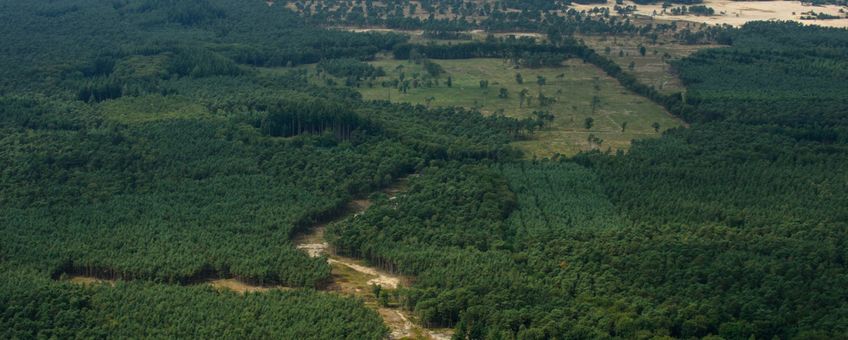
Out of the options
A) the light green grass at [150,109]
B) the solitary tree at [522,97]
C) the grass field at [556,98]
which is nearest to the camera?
the light green grass at [150,109]

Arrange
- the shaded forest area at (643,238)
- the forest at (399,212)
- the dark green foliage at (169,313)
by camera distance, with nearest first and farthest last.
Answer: the dark green foliage at (169,313)
the shaded forest area at (643,238)
the forest at (399,212)

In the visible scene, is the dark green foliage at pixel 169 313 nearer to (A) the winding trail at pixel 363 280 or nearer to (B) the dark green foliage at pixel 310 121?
(A) the winding trail at pixel 363 280

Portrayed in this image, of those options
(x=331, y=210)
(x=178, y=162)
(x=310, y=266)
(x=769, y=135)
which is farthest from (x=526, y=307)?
(x=769, y=135)

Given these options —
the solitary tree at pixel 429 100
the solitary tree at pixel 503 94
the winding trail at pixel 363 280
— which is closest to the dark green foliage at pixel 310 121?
the winding trail at pixel 363 280

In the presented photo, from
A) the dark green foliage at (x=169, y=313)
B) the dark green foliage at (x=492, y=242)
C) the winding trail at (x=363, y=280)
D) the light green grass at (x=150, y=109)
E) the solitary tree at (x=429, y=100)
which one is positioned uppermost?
the light green grass at (x=150, y=109)

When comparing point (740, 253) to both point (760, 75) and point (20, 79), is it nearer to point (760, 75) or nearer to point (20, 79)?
point (760, 75)

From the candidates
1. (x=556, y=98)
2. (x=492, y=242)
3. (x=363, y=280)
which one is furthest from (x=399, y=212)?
(x=556, y=98)

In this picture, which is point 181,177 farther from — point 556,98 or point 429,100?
point 556,98
